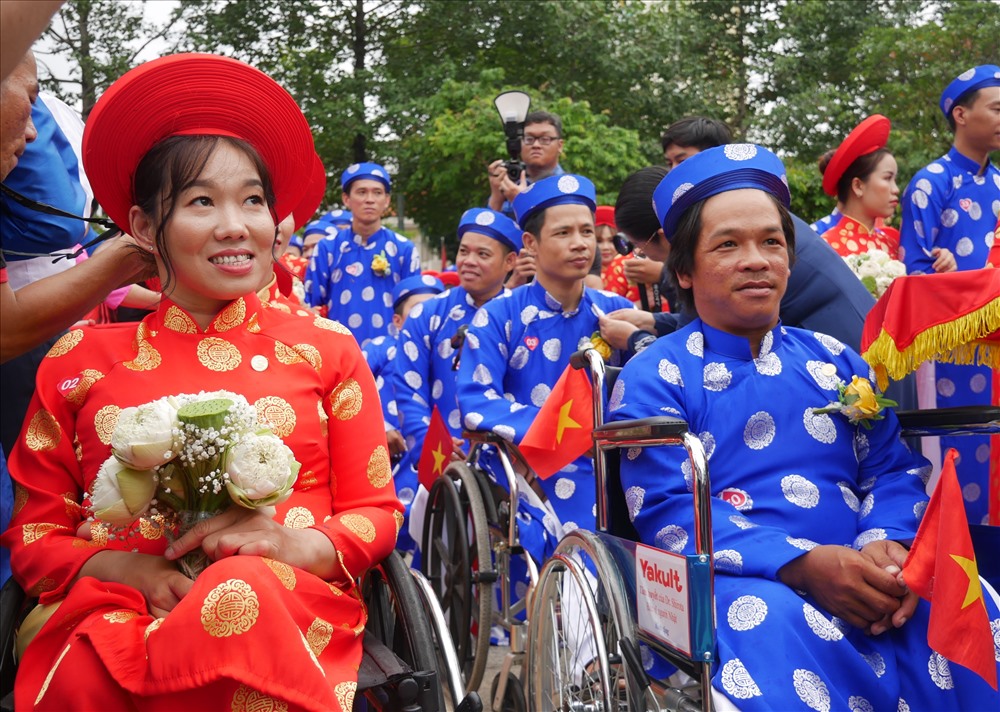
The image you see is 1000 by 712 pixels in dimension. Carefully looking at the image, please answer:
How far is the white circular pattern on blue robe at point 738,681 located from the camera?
7.61 ft

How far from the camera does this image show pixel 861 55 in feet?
68.0

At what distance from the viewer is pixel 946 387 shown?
14.3ft

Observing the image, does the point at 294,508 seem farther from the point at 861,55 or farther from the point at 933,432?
the point at 861,55

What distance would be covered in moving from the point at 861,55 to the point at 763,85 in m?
5.46

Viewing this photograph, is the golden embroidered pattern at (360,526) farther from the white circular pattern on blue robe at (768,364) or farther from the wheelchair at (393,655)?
the white circular pattern on blue robe at (768,364)

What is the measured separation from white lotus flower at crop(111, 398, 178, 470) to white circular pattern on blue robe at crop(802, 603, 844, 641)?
1330 mm

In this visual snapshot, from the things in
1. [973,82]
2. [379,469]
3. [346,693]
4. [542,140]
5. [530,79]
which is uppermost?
[530,79]

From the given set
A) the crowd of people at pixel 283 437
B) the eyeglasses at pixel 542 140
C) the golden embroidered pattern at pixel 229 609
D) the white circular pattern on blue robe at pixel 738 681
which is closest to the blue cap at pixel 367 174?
the eyeglasses at pixel 542 140

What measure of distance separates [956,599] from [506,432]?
7.41ft

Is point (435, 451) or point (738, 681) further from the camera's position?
point (435, 451)

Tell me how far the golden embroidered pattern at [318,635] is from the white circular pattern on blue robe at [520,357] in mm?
2606

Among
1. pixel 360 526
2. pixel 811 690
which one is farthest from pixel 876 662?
pixel 360 526

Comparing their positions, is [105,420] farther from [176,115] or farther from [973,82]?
[973,82]

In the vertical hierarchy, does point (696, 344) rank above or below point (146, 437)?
above
